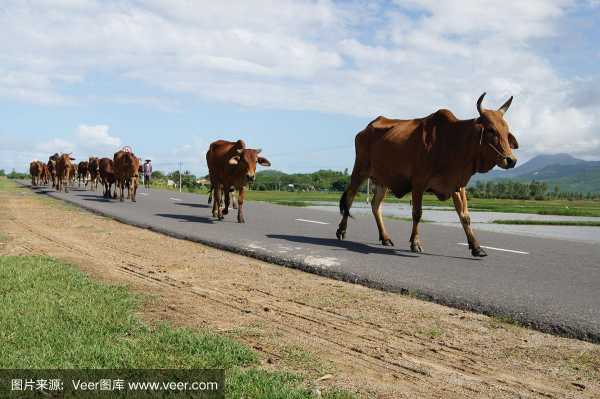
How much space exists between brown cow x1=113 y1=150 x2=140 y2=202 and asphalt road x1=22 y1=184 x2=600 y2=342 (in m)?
10.5

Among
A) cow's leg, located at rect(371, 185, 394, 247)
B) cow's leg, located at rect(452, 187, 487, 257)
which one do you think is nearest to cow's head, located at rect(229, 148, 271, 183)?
cow's leg, located at rect(371, 185, 394, 247)

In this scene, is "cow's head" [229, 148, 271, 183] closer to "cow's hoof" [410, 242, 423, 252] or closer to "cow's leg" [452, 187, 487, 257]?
"cow's hoof" [410, 242, 423, 252]

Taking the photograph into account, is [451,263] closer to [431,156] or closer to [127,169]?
[431,156]

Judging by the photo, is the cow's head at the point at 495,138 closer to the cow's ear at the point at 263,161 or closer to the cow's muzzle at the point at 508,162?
the cow's muzzle at the point at 508,162

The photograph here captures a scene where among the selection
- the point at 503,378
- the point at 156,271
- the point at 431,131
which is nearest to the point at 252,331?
the point at 503,378

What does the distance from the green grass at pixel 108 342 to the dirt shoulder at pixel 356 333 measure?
27 centimetres

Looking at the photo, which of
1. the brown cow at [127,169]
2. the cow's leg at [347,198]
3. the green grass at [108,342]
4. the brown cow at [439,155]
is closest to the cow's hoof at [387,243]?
the brown cow at [439,155]

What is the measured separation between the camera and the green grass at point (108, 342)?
428 centimetres

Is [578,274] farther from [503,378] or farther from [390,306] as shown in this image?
[503,378]

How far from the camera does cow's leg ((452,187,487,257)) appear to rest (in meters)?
10.3

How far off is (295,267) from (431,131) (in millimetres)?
3708

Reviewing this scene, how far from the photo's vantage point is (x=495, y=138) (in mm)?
10008

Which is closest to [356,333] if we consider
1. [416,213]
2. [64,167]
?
[416,213]

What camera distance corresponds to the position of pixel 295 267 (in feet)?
31.3
